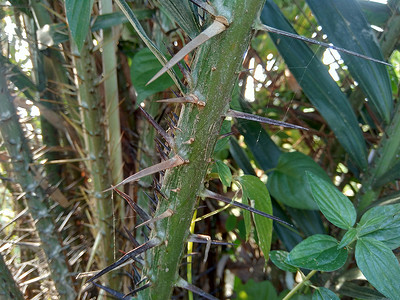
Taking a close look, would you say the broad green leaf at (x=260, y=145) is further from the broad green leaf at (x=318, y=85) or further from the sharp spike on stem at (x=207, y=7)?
the sharp spike on stem at (x=207, y=7)

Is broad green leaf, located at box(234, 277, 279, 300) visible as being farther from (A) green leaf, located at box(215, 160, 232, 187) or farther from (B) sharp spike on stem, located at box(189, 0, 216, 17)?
(B) sharp spike on stem, located at box(189, 0, 216, 17)

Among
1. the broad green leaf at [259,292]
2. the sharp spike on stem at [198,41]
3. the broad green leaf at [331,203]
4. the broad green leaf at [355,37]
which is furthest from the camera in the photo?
the broad green leaf at [259,292]

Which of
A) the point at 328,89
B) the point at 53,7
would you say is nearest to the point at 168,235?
the point at 328,89

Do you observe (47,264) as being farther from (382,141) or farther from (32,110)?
(382,141)

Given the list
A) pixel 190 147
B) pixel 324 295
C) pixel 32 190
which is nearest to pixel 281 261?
pixel 324 295

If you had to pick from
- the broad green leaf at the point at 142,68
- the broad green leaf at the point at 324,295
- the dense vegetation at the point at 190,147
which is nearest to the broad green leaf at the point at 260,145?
the dense vegetation at the point at 190,147

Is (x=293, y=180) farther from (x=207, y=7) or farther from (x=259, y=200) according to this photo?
(x=207, y=7)

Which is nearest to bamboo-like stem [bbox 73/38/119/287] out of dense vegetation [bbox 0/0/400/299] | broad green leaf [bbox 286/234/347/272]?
dense vegetation [bbox 0/0/400/299]
